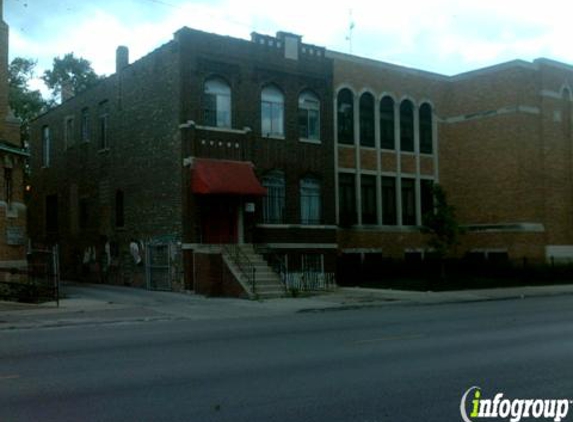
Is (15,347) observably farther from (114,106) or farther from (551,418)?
(114,106)

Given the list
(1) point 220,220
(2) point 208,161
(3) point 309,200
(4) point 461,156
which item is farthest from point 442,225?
(4) point 461,156

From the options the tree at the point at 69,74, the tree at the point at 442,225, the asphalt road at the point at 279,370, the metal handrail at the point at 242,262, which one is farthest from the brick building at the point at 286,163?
the tree at the point at 69,74

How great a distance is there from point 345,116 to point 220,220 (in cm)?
957

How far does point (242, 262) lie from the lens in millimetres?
26188

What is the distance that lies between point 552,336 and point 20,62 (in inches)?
1959

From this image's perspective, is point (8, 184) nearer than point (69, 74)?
Yes

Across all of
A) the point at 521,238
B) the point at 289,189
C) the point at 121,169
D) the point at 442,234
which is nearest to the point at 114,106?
the point at 121,169

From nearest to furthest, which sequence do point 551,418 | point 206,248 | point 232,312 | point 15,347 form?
point 551,418, point 15,347, point 232,312, point 206,248

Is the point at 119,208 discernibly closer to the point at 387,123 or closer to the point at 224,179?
the point at 224,179

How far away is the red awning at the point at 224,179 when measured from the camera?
86.3 feet

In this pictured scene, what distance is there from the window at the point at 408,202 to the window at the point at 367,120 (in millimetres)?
3122

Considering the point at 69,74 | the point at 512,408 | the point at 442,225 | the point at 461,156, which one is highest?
the point at 69,74

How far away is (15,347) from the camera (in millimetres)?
12430

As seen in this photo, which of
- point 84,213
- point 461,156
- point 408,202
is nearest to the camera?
point 84,213
